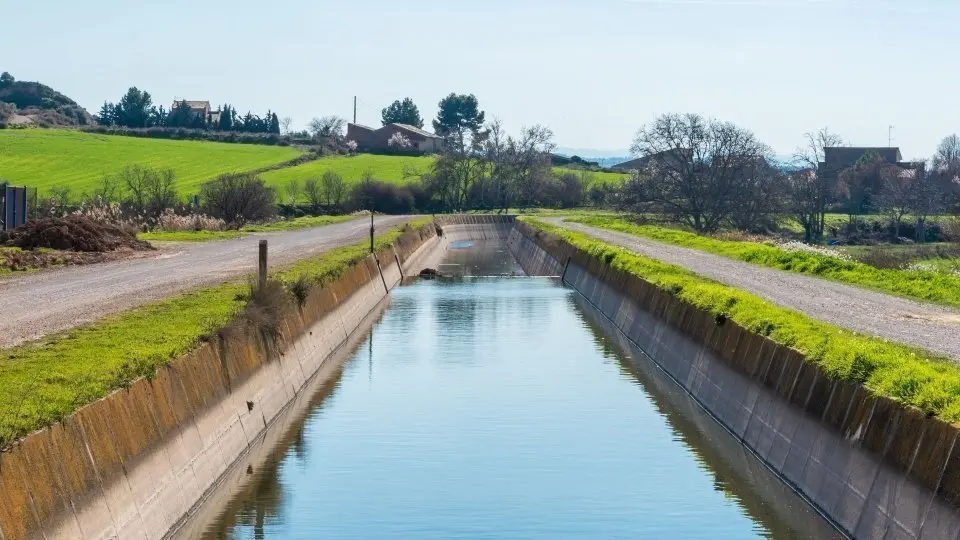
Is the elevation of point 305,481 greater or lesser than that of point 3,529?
Answer: lesser

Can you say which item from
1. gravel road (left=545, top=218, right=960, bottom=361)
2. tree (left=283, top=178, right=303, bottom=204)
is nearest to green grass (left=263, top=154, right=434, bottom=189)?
tree (left=283, top=178, right=303, bottom=204)

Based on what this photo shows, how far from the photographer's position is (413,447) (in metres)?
24.7

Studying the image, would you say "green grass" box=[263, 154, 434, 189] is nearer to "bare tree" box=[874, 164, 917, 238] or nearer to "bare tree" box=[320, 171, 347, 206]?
"bare tree" box=[320, 171, 347, 206]

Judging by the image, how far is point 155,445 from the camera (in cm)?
1825

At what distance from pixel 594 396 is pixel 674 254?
2838cm

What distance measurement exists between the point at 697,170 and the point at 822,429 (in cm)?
8251

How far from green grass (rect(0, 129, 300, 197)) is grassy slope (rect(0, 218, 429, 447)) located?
10264 centimetres

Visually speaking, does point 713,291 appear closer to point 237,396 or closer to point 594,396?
point 594,396

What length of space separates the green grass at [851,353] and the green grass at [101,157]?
103696 mm

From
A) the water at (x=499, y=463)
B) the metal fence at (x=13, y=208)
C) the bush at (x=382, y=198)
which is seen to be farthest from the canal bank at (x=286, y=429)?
the bush at (x=382, y=198)

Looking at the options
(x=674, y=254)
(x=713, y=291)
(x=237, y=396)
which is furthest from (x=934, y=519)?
(x=674, y=254)

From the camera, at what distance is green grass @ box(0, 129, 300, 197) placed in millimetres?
140250

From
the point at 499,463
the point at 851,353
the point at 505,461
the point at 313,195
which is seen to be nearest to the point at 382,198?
the point at 313,195

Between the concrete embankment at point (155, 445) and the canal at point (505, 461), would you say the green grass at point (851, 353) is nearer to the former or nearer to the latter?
the canal at point (505, 461)
